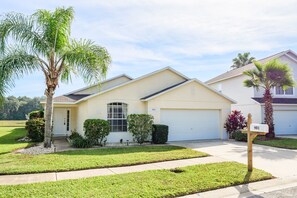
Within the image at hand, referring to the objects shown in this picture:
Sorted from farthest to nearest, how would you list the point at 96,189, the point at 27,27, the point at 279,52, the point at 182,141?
the point at 279,52 → the point at 182,141 → the point at 27,27 → the point at 96,189

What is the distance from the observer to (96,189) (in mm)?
5965

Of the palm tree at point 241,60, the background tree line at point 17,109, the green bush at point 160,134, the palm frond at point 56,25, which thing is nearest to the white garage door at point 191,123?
the green bush at point 160,134

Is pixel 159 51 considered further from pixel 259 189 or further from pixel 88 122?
pixel 259 189

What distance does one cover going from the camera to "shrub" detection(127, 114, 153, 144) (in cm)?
1476

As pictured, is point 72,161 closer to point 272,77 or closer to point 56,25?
point 56,25

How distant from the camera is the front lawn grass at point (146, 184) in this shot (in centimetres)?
568

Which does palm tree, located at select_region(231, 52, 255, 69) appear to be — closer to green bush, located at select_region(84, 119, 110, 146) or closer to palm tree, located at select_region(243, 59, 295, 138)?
palm tree, located at select_region(243, 59, 295, 138)

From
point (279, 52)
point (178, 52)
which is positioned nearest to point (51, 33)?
point (178, 52)

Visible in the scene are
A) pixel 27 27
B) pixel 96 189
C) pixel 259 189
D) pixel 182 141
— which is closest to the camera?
pixel 96 189

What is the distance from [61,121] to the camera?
867 inches

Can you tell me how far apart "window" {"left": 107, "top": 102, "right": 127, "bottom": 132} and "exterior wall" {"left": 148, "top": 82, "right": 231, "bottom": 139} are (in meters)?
1.77

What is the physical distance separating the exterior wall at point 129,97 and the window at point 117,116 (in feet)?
0.88

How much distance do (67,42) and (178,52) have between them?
30.5ft

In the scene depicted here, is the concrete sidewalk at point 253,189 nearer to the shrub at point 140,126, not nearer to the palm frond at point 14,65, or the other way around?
the shrub at point 140,126
